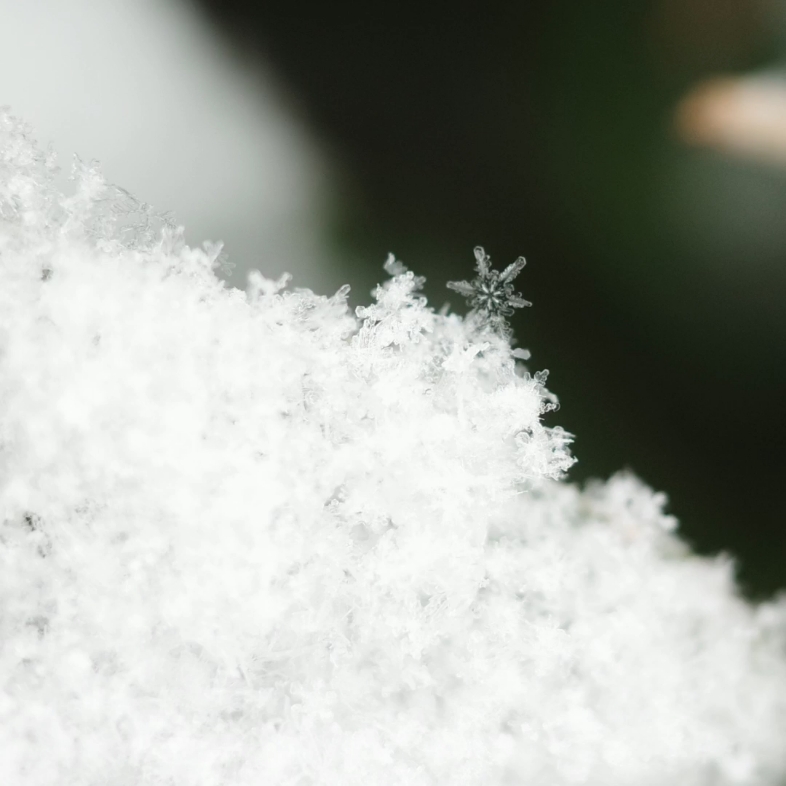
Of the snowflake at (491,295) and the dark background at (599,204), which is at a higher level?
the dark background at (599,204)

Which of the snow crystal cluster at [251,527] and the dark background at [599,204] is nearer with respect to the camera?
the snow crystal cluster at [251,527]

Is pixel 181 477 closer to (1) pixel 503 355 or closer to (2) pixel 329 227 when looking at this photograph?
(1) pixel 503 355

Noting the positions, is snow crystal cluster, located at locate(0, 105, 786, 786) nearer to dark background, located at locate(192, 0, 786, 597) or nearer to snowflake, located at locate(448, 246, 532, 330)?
snowflake, located at locate(448, 246, 532, 330)

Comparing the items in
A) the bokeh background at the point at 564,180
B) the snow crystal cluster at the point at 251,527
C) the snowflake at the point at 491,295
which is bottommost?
the snow crystal cluster at the point at 251,527

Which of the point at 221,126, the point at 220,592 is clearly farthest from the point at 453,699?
the point at 221,126

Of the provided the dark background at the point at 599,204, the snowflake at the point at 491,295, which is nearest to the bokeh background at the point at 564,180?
the dark background at the point at 599,204

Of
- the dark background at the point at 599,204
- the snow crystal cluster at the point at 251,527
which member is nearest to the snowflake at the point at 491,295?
the snow crystal cluster at the point at 251,527

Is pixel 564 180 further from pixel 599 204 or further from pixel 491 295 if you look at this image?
pixel 491 295

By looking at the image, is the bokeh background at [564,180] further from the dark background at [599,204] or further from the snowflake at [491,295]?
the snowflake at [491,295]

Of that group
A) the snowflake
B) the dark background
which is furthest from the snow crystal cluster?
the dark background
